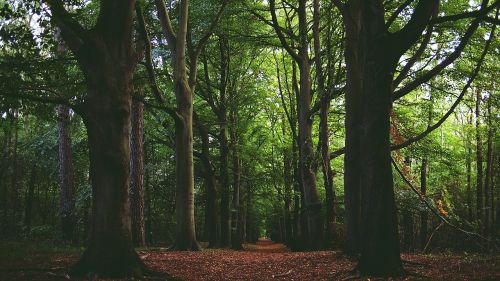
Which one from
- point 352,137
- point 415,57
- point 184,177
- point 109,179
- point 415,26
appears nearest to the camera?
point 415,26

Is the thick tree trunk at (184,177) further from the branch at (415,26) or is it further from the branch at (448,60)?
the branch at (415,26)

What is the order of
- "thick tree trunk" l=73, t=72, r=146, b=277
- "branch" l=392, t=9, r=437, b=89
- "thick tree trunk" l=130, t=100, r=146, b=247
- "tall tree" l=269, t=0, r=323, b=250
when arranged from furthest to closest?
"tall tree" l=269, t=0, r=323, b=250 < "thick tree trunk" l=130, t=100, r=146, b=247 < "branch" l=392, t=9, r=437, b=89 < "thick tree trunk" l=73, t=72, r=146, b=277

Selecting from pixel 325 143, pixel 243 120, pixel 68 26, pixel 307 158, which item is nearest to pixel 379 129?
pixel 68 26

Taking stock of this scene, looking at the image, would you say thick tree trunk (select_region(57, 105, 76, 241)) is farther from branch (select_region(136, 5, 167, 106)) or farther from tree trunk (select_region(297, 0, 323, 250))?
tree trunk (select_region(297, 0, 323, 250))

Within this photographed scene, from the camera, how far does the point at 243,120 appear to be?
76.6 feet

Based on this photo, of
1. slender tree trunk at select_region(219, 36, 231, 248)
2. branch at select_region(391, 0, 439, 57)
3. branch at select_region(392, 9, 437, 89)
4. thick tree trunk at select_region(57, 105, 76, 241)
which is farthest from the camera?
slender tree trunk at select_region(219, 36, 231, 248)

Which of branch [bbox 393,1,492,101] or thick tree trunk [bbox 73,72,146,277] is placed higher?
branch [bbox 393,1,492,101]

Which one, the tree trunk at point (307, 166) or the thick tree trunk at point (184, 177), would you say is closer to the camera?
the thick tree trunk at point (184, 177)

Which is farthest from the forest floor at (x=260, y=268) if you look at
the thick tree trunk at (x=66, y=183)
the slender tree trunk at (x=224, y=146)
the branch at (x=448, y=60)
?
the slender tree trunk at (x=224, y=146)

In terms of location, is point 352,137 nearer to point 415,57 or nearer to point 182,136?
point 415,57

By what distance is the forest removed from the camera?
6.40 metres

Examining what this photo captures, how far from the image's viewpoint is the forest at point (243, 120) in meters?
6.40

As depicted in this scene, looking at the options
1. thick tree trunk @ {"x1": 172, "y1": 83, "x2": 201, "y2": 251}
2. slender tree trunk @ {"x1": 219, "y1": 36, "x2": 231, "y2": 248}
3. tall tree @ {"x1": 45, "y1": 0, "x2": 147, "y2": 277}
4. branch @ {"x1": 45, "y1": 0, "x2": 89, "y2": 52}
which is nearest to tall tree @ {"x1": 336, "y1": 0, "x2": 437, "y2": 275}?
tall tree @ {"x1": 45, "y1": 0, "x2": 147, "y2": 277}

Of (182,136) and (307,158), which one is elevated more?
(182,136)
